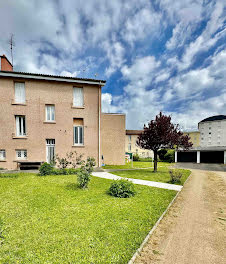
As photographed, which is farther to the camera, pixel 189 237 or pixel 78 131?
pixel 78 131

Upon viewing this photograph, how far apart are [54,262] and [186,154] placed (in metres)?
34.5

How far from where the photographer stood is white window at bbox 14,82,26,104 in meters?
13.9

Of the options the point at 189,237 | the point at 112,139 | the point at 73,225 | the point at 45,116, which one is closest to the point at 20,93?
the point at 45,116

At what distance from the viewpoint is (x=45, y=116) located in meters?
14.3

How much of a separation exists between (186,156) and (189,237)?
31.7 m

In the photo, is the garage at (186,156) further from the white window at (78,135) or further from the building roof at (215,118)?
the building roof at (215,118)

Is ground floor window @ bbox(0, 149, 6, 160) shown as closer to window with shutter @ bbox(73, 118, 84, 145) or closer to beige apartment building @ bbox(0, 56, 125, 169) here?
beige apartment building @ bbox(0, 56, 125, 169)

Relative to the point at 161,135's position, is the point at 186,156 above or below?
A: below

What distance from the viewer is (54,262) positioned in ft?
9.03

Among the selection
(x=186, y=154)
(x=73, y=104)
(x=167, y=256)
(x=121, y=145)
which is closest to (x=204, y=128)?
(x=186, y=154)

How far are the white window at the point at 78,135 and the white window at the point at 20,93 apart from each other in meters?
6.31

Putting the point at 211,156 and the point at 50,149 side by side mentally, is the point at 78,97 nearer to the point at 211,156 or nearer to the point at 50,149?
the point at 50,149

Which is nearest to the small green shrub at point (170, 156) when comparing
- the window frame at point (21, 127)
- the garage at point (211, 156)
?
the garage at point (211, 156)

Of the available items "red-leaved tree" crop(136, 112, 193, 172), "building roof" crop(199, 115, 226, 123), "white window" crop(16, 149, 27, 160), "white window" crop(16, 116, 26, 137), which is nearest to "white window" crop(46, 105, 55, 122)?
"white window" crop(16, 116, 26, 137)
